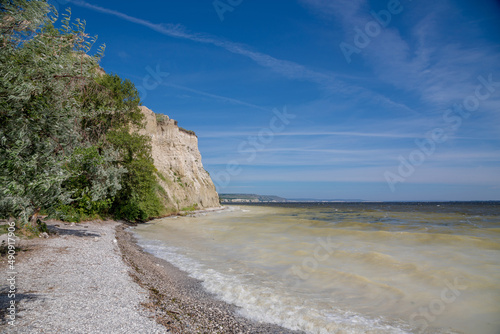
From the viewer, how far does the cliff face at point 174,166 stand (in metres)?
38.1

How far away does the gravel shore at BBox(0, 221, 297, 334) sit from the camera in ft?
15.4

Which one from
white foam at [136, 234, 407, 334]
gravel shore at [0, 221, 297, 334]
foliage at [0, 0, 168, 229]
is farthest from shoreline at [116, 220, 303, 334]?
foliage at [0, 0, 168, 229]

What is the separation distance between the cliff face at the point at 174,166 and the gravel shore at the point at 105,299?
26878 mm

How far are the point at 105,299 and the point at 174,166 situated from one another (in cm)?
3816

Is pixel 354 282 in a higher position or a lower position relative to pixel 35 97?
lower

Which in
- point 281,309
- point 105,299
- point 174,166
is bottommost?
point 281,309

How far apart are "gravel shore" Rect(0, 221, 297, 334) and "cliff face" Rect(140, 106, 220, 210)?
26.9 meters

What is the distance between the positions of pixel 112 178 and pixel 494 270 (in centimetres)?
1831

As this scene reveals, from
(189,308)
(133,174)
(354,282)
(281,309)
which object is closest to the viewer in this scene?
(189,308)

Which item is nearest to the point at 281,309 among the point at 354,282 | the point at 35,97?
the point at 354,282

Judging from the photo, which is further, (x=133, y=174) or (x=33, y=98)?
(x=133, y=174)

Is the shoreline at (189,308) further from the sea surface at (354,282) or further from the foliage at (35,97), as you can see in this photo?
the foliage at (35,97)

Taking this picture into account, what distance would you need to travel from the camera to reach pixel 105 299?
5.73 meters

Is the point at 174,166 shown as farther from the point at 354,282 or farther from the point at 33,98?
the point at 33,98
